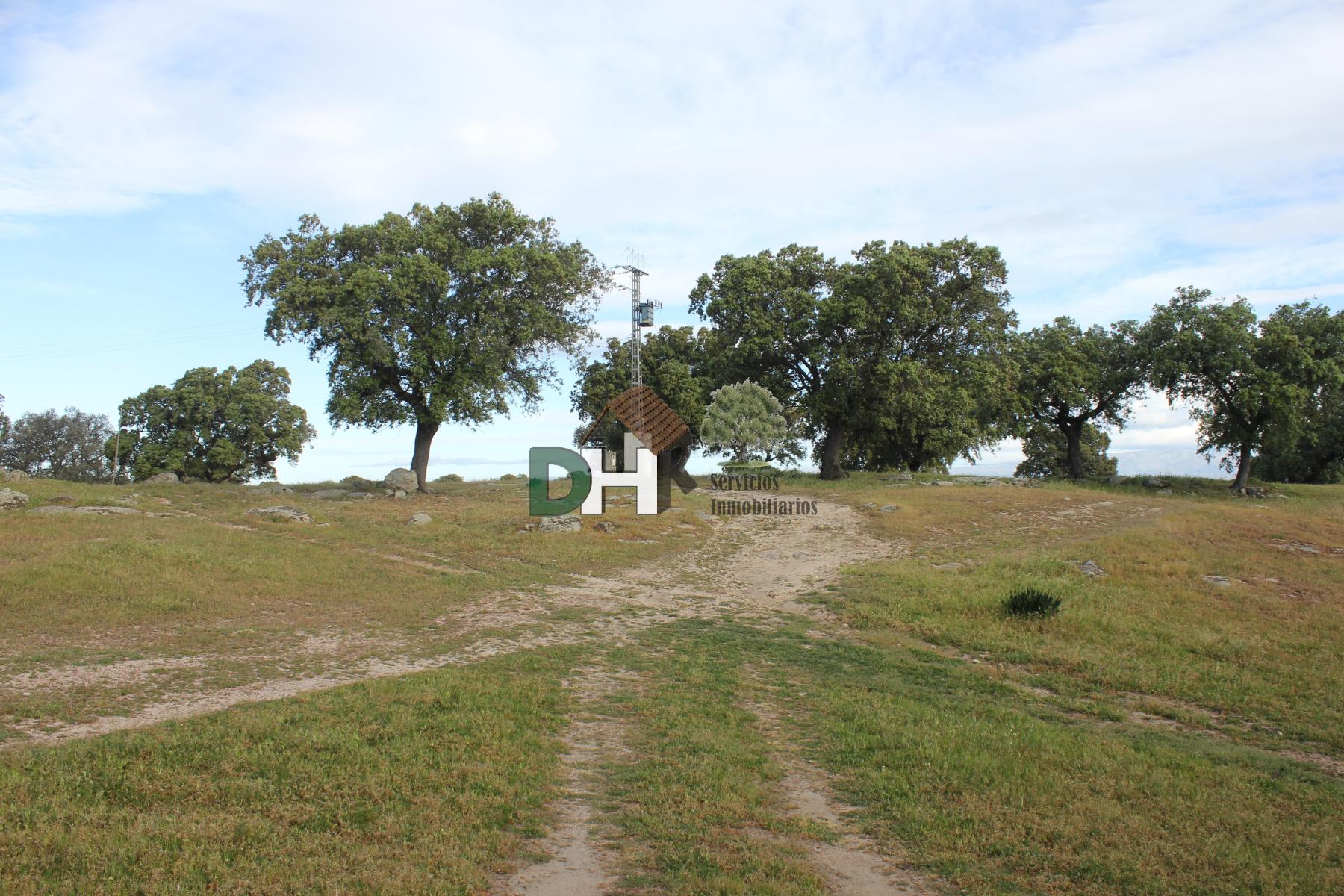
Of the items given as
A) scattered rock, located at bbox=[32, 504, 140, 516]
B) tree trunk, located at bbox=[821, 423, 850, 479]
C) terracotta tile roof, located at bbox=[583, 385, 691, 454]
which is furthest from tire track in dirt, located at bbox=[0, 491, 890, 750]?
terracotta tile roof, located at bbox=[583, 385, 691, 454]

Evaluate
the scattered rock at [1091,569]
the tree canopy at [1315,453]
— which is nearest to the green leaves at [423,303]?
the scattered rock at [1091,569]

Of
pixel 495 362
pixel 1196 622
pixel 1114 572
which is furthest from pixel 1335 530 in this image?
pixel 495 362

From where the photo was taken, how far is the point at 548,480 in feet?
123

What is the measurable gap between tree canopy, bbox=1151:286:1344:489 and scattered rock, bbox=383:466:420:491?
3991 centimetres

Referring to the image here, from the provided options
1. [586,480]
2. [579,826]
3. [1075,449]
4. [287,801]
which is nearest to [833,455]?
[586,480]

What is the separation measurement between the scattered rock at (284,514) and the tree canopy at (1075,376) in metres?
39.2

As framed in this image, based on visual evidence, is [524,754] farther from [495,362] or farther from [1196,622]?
[495,362]

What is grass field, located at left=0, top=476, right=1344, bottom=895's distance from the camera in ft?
20.4

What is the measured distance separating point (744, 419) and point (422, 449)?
1593cm

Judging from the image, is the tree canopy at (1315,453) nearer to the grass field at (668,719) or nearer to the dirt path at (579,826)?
the grass field at (668,719)

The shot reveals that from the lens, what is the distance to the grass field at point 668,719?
621 cm

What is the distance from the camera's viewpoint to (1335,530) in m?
26.5

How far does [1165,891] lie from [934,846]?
1.66 m

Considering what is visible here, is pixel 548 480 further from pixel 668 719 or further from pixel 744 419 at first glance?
pixel 668 719
